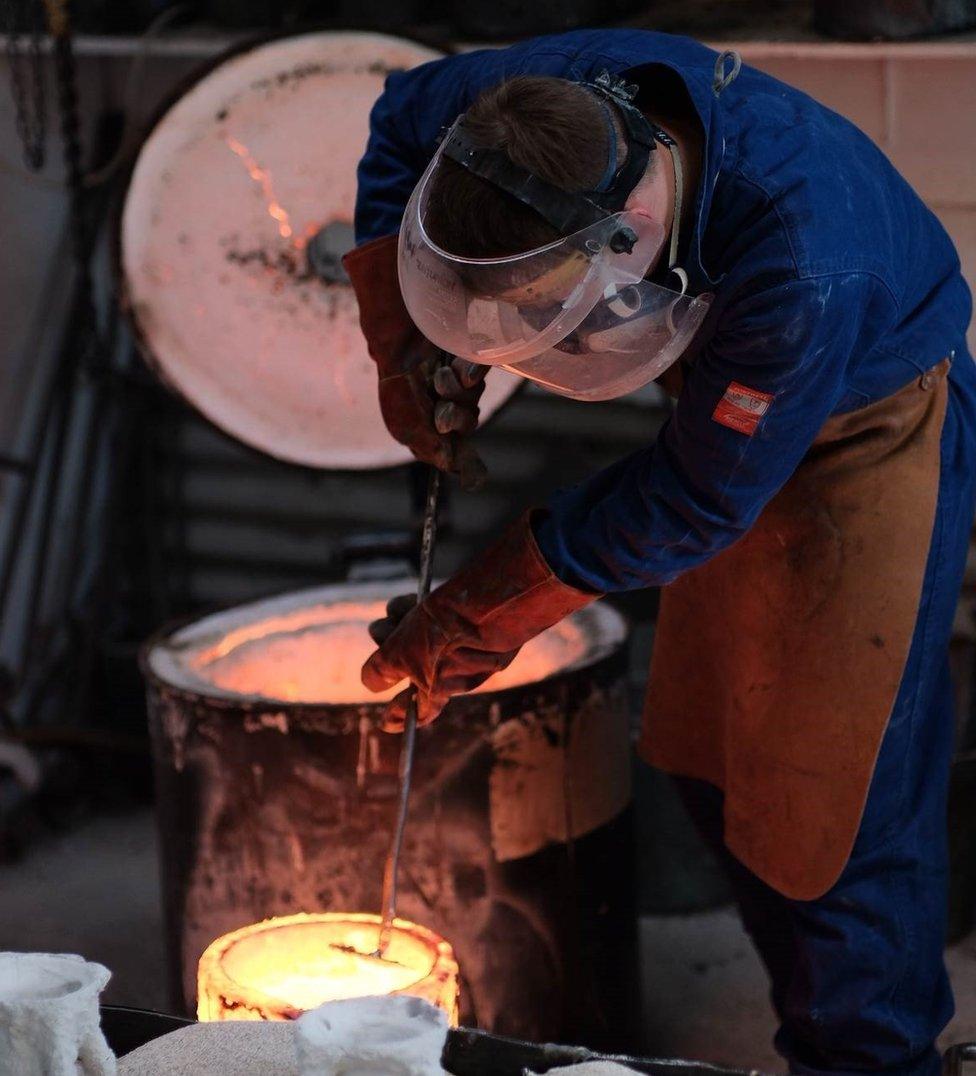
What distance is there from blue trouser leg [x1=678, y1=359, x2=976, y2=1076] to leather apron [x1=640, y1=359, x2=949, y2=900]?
0.05m

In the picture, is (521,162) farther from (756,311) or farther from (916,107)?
(916,107)

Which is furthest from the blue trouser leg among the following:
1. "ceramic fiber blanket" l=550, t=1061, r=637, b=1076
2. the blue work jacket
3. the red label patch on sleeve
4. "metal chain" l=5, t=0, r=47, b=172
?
"metal chain" l=5, t=0, r=47, b=172

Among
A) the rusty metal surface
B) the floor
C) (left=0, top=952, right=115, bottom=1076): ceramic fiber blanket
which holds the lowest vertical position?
the floor

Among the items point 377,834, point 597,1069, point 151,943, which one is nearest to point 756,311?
point 597,1069

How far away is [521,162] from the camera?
1.59 meters

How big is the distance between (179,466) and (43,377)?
1.44ft

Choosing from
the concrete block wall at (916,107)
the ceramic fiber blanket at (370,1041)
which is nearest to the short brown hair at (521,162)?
the ceramic fiber blanket at (370,1041)

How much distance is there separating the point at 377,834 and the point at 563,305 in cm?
107

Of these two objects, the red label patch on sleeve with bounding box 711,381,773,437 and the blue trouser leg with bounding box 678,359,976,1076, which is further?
the blue trouser leg with bounding box 678,359,976,1076

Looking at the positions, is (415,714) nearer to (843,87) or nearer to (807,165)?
(807,165)

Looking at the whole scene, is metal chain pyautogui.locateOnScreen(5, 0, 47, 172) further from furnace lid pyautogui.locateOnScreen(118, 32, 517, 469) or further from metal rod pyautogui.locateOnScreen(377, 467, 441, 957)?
metal rod pyautogui.locateOnScreen(377, 467, 441, 957)

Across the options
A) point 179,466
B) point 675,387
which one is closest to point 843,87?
point 675,387

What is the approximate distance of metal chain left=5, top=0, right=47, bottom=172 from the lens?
3.51 metres

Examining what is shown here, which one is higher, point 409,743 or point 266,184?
point 266,184
